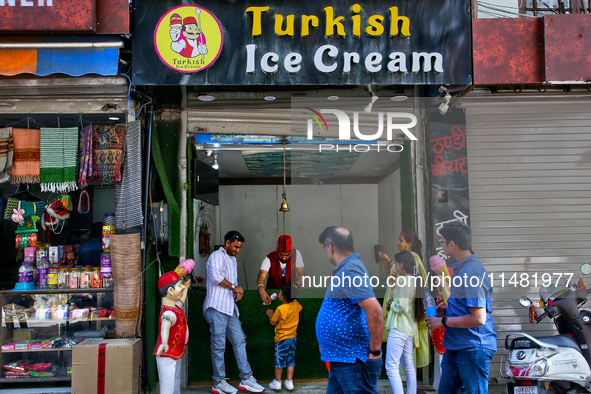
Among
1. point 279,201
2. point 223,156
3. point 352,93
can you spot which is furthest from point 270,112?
point 279,201

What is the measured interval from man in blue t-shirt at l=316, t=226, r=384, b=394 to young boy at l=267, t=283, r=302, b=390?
1711 mm

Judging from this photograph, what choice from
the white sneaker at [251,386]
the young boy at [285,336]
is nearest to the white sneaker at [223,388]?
the white sneaker at [251,386]

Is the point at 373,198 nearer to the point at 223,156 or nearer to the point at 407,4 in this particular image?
the point at 223,156

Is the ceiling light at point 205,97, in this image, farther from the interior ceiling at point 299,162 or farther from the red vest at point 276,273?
the red vest at point 276,273

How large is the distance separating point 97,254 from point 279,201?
4.92 metres

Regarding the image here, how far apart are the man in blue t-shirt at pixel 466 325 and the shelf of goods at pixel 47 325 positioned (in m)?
3.71

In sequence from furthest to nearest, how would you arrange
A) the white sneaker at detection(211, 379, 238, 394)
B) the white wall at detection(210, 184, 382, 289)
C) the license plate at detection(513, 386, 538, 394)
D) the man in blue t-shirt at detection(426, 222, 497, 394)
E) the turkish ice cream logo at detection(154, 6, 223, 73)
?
the white wall at detection(210, 184, 382, 289)
the white sneaker at detection(211, 379, 238, 394)
the turkish ice cream logo at detection(154, 6, 223, 73)
the license plate at detection(513, 386, 538, 394)
the man in blue t-shirt at detection(426, 222, 497, 394)

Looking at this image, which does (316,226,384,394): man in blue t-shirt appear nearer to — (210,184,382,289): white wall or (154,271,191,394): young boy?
(154,271,191,394): young boy

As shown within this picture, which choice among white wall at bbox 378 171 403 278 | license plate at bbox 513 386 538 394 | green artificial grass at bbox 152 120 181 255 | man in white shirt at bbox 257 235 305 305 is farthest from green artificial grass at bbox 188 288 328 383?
white wall at bbox 378 171 403 278

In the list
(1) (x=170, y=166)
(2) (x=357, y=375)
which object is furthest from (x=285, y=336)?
(1) (x=170, y=166)

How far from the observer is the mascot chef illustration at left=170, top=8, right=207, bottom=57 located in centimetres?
469

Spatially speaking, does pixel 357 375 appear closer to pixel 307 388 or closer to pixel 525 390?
pixel 525 390

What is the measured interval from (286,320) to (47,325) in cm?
280

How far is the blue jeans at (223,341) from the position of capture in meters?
5.07
